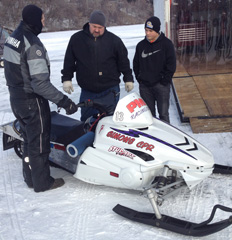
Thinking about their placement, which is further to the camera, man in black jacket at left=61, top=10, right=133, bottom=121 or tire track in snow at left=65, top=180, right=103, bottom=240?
man in black jacket at left=61, top=10, right=133, bottom=121

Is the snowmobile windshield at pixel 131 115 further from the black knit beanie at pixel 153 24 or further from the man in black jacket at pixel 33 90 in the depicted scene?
the black knit beanie at pixel 153 24

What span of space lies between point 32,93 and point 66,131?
0.67 metres

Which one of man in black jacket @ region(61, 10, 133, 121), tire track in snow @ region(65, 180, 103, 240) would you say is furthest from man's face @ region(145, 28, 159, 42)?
tire track in snow @ region(65, 180, 103, 240)

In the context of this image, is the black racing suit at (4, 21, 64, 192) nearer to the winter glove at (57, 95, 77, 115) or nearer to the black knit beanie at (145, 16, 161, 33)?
the winter glove at (57, 95, 77, 115)

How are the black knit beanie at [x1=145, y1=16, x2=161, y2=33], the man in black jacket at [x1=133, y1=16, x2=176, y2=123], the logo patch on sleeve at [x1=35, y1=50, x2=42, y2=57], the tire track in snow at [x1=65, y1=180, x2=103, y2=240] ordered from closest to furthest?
the tire track in snow at [x1=65, y1=180, x2=103, y2=240], the logo patch on sleeve at [x1=35, y1=50, x2=42, y2=57], the black knit beanie at [x1=145, y1=16, x2=161, y2=33], the man in black jacket at [x1=133, y1=16, x2=176, y2=123]

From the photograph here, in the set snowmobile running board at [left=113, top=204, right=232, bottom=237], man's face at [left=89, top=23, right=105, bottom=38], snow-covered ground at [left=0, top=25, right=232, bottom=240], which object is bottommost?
snow-covered ground at [left=0, top=25, right=232, bottom=240]

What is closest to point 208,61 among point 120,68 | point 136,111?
point 120,68

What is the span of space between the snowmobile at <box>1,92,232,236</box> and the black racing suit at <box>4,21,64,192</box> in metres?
0.30

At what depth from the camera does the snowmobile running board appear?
9.23 ft

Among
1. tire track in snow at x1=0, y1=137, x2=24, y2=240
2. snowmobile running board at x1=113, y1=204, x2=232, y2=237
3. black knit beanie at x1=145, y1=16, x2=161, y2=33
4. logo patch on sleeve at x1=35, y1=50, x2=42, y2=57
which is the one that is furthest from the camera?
black knit beanie at x1=145, y1=16, x2=161, y2=33

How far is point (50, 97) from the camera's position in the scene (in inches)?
137

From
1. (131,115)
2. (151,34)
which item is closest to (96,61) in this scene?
(151,34)

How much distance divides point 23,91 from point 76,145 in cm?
71

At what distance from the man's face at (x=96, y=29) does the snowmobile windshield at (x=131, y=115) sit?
1.02m
